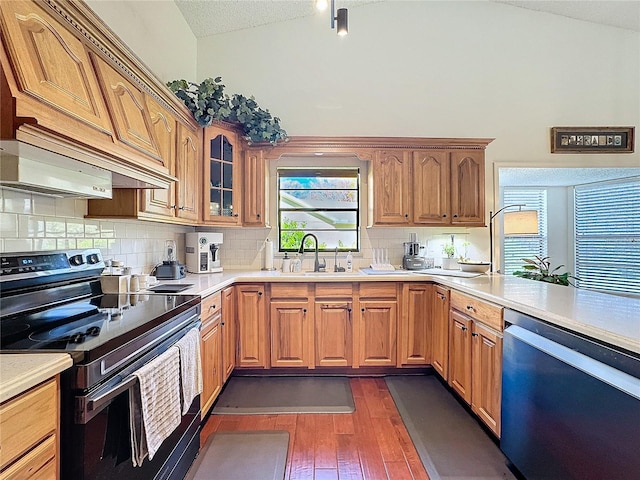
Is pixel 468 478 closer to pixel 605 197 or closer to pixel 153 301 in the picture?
pixel 153 301

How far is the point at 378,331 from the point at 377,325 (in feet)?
0.17

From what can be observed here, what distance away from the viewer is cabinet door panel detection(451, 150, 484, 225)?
11.0 feet

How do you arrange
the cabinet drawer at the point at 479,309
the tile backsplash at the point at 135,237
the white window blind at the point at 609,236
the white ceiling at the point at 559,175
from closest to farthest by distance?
the tile backsplash at the point at 135,237 < the cabinet drawer at the point at 479,309 < the white ceiling at the point at 559,175 < the white window blind at the point at 609,236

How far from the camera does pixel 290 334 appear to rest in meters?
3.01

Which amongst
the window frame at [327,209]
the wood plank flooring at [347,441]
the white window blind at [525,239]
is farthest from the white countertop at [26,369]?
the white window blind at [525,239]

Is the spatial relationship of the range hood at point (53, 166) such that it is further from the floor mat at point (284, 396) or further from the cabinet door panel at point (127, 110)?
the floor mat at point (284, 396)

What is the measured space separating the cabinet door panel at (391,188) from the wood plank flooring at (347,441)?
1.59 metres

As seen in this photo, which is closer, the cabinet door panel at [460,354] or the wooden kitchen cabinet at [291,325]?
the cabinet door panel at [460,354]

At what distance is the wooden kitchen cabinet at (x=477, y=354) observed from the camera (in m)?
1.96

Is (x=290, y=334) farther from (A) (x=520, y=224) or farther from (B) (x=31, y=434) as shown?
(A) (x=520, y=224)

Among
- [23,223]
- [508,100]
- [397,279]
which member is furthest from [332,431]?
[508,100]

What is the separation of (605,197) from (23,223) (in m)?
5.84

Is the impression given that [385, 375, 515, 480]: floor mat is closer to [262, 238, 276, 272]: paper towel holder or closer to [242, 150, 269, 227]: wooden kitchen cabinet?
[262, 238, 276, 272]: paper towel holder

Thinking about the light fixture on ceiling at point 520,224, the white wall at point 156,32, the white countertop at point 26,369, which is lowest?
the white countertop at point 26,369
